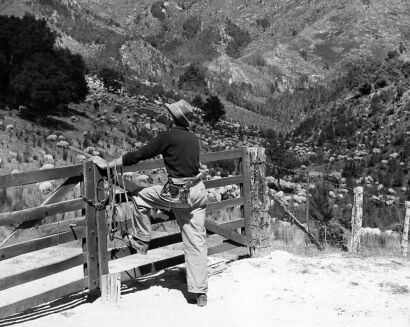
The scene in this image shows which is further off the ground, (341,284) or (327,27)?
(327,27)

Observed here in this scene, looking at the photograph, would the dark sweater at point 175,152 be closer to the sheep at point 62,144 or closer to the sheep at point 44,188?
the sheep at point 44,188

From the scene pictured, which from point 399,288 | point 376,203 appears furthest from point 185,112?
point 376,203

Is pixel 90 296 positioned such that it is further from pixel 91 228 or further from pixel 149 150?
pixel 149 150

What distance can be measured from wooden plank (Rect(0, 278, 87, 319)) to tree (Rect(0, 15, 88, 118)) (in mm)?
22868

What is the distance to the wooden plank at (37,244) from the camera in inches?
224

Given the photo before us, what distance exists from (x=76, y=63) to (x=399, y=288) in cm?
3031

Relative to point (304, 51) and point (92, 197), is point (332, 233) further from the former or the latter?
point (304, 51)

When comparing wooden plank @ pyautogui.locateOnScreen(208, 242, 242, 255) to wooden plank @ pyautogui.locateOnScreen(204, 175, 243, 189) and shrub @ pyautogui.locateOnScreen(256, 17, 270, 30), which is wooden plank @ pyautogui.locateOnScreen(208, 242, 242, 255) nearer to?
wooden plank @ pyautogui.locateOnScreen(204, 175, 243, 189)

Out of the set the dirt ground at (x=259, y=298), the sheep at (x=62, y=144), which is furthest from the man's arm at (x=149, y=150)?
the sheep at (x=62, y=144)

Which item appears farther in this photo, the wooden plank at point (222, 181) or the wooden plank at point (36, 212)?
the wooden plank at point (222, 181)

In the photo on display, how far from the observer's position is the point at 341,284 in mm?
7422

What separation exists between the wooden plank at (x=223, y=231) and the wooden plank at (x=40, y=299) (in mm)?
2029

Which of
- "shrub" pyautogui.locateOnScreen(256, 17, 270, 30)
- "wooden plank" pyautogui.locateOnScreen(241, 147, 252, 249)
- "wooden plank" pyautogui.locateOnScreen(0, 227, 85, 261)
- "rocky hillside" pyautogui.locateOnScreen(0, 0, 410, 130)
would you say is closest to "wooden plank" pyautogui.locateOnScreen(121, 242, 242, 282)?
"wooden plank" pyautogui.locateOnScreen(0, 227, 85, 261)

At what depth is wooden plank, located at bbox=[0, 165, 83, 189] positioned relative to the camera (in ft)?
18.5
